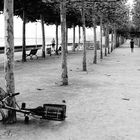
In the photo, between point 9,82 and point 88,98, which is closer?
point 9,82

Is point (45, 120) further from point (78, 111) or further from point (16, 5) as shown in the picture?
point (16, 5)

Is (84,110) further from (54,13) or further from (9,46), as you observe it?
(54,13)

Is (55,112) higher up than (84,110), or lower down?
higher up

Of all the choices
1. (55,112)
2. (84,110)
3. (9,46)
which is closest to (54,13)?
(84,110)

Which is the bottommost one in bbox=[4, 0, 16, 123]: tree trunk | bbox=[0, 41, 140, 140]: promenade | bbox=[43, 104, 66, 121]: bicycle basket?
bbox=[0, 41, 140, 140]: promenade

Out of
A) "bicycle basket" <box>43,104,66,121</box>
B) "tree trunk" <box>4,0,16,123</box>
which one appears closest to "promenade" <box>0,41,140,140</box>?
"bicycle basket" <box>43,104,66,121</box>

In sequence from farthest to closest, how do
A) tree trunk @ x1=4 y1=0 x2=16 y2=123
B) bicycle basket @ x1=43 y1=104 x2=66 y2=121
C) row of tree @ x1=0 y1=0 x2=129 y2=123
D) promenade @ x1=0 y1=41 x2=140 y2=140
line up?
row of tree @ x1=0 y1=0 x2=129 y2=123 < tree trunk @ x1=4 y1=0 x2=16 y2=123 < bicycle basket @ x1=43 y1=104 x2=66 y2=121 < promenade @ x1=0 y1=41 x2=140 y2=140

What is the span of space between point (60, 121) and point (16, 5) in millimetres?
18224

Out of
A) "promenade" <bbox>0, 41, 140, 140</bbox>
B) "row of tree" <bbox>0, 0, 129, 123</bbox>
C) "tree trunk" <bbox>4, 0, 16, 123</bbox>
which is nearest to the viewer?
"promenade" <bbox>0, 41, 140, 140</bbox>

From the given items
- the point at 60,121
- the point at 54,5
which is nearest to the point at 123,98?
the point at 60,121

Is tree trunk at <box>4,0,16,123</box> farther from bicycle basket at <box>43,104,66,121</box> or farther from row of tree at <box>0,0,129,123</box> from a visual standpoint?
bicycle basket at <box>43,104,66,121</box>

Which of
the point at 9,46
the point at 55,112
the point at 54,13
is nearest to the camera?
the point at 55,112

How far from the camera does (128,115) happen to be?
920 centimetres

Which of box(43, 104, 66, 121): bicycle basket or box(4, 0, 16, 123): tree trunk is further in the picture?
box(4, 0, 16, 123): tree trunk
